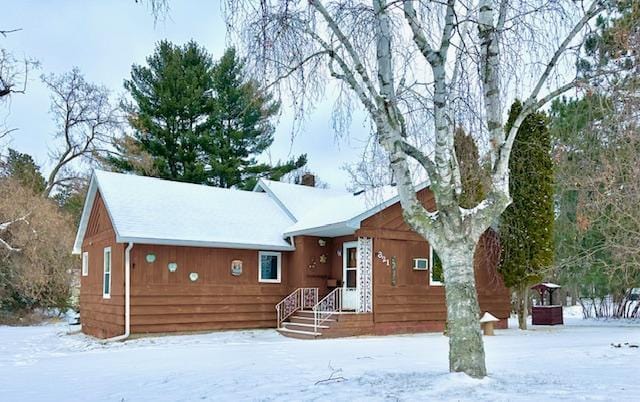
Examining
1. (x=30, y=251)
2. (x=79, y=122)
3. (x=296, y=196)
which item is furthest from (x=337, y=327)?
(x=79, y=122)

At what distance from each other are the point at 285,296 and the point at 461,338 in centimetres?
1033

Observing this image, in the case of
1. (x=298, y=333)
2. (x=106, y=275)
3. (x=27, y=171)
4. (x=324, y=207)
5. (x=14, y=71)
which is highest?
(x=27, y=171)

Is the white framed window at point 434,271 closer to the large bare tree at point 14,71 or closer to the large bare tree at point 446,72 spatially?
the large bare tree at point 446,72

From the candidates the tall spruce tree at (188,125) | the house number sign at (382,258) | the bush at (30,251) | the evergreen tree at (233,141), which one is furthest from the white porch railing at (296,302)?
the tall spruce tree at (188,125)

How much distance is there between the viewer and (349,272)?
15.9m

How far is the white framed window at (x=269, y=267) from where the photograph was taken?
16.1m

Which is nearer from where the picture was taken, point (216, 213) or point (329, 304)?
point (329, 304)

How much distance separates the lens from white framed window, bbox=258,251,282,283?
53.0ft

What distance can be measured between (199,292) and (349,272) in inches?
159

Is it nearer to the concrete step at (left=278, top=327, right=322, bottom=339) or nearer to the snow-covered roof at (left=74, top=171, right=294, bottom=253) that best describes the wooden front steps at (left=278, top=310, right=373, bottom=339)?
the concrete step at (left=278, top=327, right=322, bottom=339)

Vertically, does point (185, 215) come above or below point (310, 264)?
above

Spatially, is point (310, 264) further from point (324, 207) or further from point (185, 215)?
point (185, 215)

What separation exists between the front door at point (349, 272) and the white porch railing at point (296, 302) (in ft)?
2.90

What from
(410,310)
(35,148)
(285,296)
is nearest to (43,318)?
(35,148)
